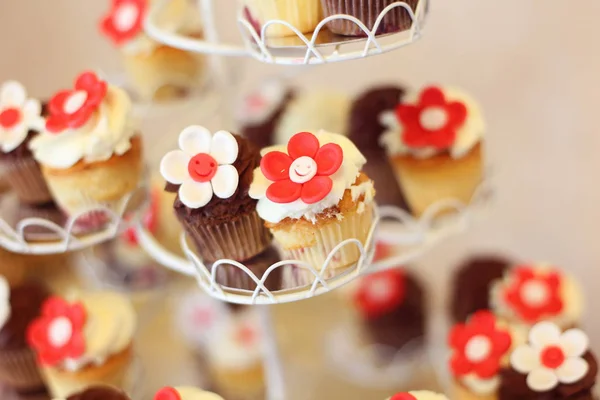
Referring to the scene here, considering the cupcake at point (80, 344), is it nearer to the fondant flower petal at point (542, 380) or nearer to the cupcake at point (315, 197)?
the cupcake at point (315, 197)

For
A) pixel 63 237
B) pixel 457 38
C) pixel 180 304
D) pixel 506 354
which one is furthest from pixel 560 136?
pixel 63 237

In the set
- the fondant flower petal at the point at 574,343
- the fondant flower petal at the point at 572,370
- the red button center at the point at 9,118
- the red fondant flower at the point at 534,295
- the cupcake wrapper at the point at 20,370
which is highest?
the red button center at the point at 9,118

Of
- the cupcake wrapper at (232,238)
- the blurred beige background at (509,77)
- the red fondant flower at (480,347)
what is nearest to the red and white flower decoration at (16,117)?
the cupcake wrapper at (232,238)

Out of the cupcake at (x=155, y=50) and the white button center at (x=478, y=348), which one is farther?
the cupcake at (x=155, y=50)

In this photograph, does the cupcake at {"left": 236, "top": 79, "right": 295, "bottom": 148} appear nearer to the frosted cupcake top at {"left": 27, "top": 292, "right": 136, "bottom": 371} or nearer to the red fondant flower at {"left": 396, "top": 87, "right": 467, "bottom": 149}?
the red fondant flower at {"left": 396, "top": 87, "right": 467, "bottom": 149}

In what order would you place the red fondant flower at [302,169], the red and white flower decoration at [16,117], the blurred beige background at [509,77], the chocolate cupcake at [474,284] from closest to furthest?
the red fondant flower at [302,169] < the red and white flower decoration at [16,117] < the chocolate cupcake at [474,284] < the blurred beige background at [509,77]

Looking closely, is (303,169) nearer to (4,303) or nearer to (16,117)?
(16,117)

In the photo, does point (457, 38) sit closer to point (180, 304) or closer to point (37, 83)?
point (180, 304)
